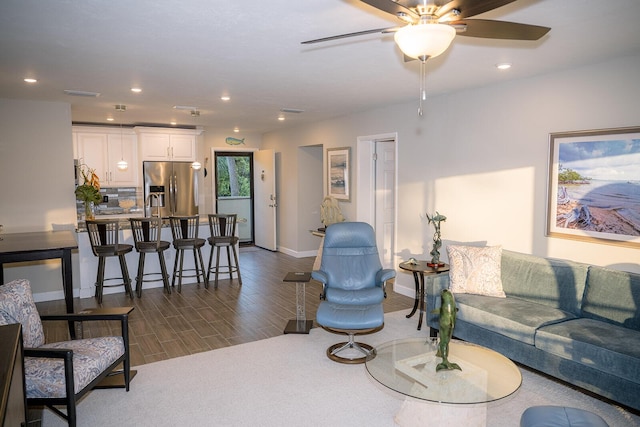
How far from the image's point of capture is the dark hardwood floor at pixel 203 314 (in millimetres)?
4152

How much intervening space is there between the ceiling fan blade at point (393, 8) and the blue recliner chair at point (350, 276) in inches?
94.5

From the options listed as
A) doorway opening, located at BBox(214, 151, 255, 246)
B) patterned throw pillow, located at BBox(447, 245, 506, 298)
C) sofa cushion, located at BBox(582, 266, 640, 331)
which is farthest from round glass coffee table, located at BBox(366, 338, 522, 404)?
doorway opening, located at BBox(214, 151, 255, 246)

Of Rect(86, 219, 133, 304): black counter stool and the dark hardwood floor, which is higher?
Rect(86, 219, 133, 304): black counter stool

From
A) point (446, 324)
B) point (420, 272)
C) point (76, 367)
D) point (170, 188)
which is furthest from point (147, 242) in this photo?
point (446, 324)

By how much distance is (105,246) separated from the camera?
5.41 meters

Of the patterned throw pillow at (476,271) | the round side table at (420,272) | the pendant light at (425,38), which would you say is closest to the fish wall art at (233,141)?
the round side table at (420,272)

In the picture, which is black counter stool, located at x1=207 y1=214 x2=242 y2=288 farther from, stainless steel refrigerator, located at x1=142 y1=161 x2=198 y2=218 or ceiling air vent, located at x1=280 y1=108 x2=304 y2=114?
stainless steel refrigerator, located at x1=142 y1=161 x2=198 y2=218

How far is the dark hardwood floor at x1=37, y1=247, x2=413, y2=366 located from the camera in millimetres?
4152

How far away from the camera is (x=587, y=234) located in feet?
12.6

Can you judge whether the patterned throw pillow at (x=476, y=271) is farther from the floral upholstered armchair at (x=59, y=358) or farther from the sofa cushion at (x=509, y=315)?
the floral upholstered armchair at (x=59, y=358)

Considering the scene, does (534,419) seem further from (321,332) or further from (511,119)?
(511,119)

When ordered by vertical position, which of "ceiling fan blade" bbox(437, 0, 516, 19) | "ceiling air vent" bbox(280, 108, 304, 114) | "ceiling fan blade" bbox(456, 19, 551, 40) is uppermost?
"ceiling air vent" bbox(280, 108, 304, 114)

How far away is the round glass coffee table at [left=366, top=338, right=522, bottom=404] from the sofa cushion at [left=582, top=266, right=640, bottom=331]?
1.13 m

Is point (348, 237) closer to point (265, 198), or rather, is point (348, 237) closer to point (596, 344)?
point (596, 344)
